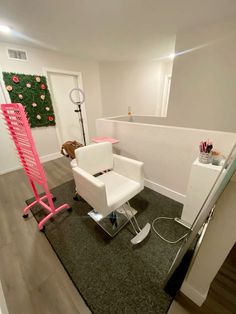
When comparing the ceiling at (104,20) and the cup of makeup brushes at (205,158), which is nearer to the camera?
the cup of makeup brushes at (205,158)

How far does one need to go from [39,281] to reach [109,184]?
0.98m

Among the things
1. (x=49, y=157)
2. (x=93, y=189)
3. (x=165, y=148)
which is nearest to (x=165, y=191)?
(x=165, y=148)

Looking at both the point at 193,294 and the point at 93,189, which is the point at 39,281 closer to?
the point at 93,189

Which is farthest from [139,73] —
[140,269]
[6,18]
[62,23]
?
[140,269]

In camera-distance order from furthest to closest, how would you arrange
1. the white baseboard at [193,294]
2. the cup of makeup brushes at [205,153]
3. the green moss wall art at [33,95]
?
1. the green moss wall art at [33,95]
2. the cup of makeup brushes at [205,153]
3. the white baseboard at [193,294]

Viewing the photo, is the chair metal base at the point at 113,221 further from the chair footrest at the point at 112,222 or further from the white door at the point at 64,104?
the white door at the point at 64,104

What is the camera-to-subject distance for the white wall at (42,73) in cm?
261

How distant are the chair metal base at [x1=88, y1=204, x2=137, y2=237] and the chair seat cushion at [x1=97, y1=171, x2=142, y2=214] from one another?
0.39 meters

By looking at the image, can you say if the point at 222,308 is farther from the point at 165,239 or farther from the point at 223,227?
the point at 223,227

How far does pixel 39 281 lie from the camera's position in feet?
3.58

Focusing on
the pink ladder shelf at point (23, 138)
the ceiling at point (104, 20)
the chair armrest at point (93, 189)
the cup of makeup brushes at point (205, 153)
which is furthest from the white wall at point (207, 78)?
the pink ladder shelf at point (23, 138)

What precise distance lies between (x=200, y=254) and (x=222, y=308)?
516 millimetres

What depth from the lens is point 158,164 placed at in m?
1.93

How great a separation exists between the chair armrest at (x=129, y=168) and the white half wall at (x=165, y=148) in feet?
1.70
